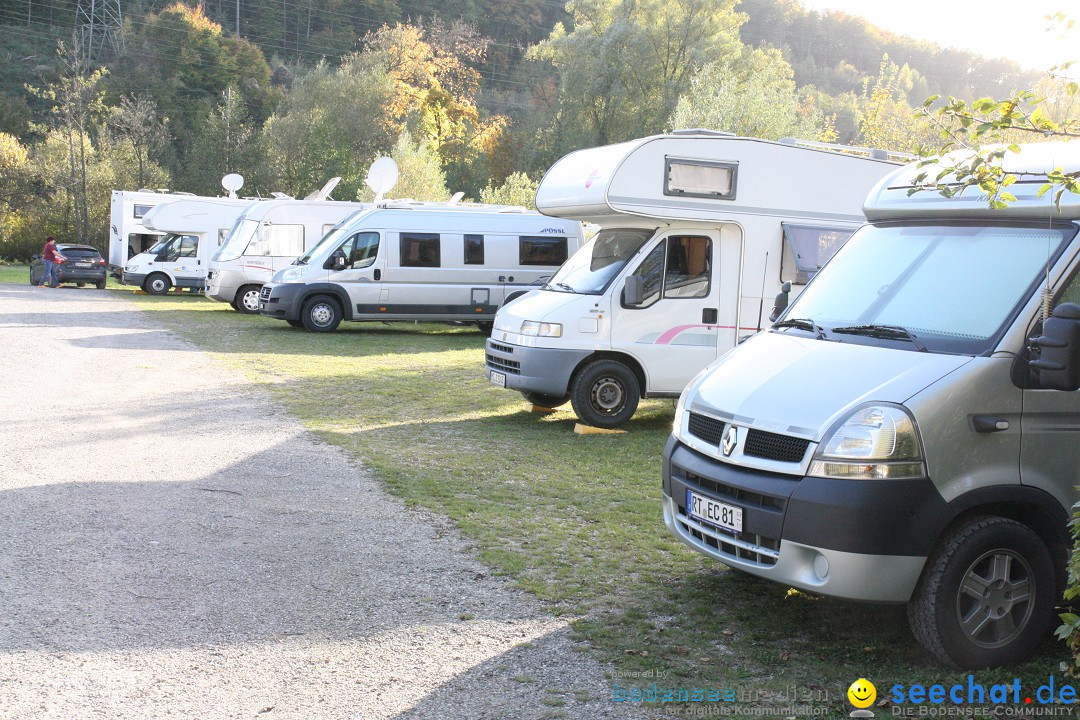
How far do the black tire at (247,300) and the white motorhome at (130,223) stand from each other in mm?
11176

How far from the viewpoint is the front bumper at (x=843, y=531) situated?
446 cm

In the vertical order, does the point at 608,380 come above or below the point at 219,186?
below

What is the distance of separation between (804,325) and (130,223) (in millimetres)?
34553

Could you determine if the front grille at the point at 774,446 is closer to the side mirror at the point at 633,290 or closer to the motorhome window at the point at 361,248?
the side mirror at the point at 633,290

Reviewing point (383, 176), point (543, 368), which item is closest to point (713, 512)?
point (543, 368)

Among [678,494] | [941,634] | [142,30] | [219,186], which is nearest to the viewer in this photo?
[941,634]

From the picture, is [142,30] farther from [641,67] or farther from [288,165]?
[641,67]

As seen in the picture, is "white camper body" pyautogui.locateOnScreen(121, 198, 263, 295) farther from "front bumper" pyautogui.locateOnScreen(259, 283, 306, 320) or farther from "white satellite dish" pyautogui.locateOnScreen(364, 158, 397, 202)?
"front bumper" pyautogui.locateOnScreen(259, 283, 306, 320)

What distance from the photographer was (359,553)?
6223 millimetres

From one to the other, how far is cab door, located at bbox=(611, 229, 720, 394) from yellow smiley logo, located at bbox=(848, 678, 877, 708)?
6.58 m

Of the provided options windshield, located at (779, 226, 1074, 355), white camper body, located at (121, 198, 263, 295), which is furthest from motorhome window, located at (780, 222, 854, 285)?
white camper body, located at (121, 198, 263, 295)

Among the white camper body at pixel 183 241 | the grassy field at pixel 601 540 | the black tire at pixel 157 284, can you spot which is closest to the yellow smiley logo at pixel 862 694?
the grassy field at pixel 601 540

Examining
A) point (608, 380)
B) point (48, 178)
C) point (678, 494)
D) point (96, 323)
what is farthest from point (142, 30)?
point (678, 494)

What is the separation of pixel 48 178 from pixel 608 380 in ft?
162
